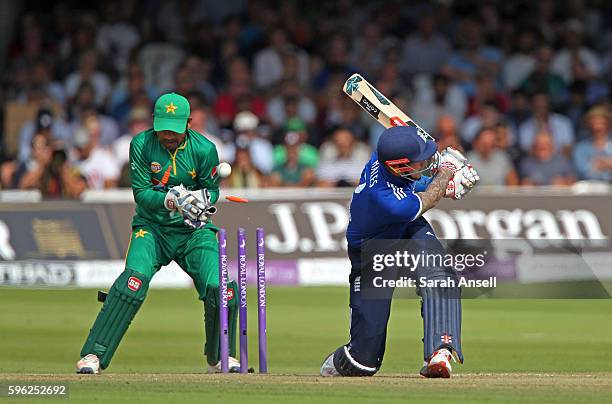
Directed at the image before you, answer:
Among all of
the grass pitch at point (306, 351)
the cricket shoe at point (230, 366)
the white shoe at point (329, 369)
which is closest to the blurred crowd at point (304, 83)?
the grass pitch at point (306, 351)

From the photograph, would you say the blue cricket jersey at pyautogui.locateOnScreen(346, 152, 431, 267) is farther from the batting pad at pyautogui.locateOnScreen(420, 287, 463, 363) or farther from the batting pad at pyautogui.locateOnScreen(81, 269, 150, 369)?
the batting pad at pyautogui.locateOnScreen(81, 269, 150, 369)

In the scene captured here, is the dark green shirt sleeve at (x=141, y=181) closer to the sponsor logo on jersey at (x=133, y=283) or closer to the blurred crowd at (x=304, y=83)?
the sponsor logo on jersey at (x=133, y=283)

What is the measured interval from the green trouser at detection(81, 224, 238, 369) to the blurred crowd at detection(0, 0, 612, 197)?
7434 millimetres

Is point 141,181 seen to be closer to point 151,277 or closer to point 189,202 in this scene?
point 189,202

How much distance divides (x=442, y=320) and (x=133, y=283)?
201 centimetres

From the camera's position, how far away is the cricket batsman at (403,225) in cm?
883

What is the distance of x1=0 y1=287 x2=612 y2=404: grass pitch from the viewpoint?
8.36 metres

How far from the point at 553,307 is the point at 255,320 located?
10.7 feet

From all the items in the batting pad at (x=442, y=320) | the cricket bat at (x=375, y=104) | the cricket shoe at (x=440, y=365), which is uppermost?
the cricket bat at (x=375, y=104)

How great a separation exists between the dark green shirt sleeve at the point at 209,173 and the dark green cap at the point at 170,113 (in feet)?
0.86

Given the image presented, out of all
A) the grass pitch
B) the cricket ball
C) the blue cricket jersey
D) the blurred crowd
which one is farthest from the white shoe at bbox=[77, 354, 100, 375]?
the blurred crowd

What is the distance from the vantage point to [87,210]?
1617 cm

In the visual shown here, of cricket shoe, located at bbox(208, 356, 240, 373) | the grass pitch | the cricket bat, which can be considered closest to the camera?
the grass pitch

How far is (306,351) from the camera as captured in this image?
1161 centimetres
